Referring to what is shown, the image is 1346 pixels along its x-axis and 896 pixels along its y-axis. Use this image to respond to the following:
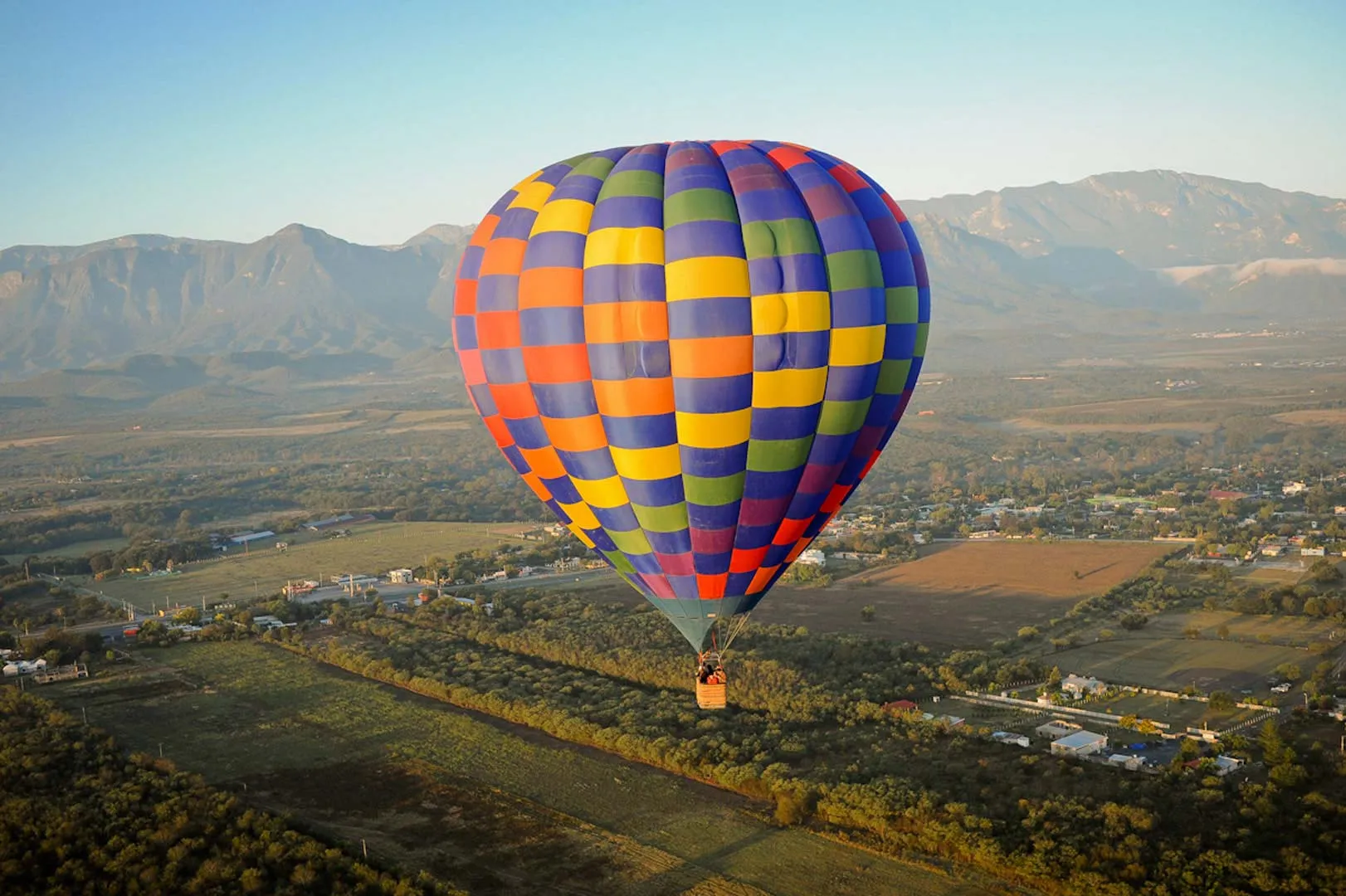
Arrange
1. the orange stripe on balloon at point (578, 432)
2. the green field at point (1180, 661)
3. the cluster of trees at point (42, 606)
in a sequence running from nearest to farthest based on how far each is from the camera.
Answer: the orange stripe on balloon at point (578, 432)
the green field at point (1180, 661)
the cluster of trees at point (42, 606)

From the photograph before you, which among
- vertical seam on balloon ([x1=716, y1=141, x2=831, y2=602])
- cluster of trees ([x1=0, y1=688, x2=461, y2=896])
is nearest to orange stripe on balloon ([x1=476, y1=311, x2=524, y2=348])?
vertical seam on balloon ([x1=716, y1=141, x2=831, y2=602])

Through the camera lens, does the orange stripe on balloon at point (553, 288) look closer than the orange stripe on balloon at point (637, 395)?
No

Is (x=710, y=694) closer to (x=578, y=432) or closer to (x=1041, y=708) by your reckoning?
(x=578, y=432)

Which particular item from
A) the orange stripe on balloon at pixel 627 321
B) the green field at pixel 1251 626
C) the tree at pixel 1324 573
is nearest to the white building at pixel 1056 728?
the green field at pixel 1251 626

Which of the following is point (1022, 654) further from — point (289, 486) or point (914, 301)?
point (289, 486)

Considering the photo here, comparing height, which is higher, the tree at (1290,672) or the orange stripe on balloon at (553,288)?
the orange stripe on balloon at (553,288)

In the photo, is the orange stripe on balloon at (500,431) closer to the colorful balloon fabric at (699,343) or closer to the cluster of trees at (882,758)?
the colorful balloon fabric at (699,343)
